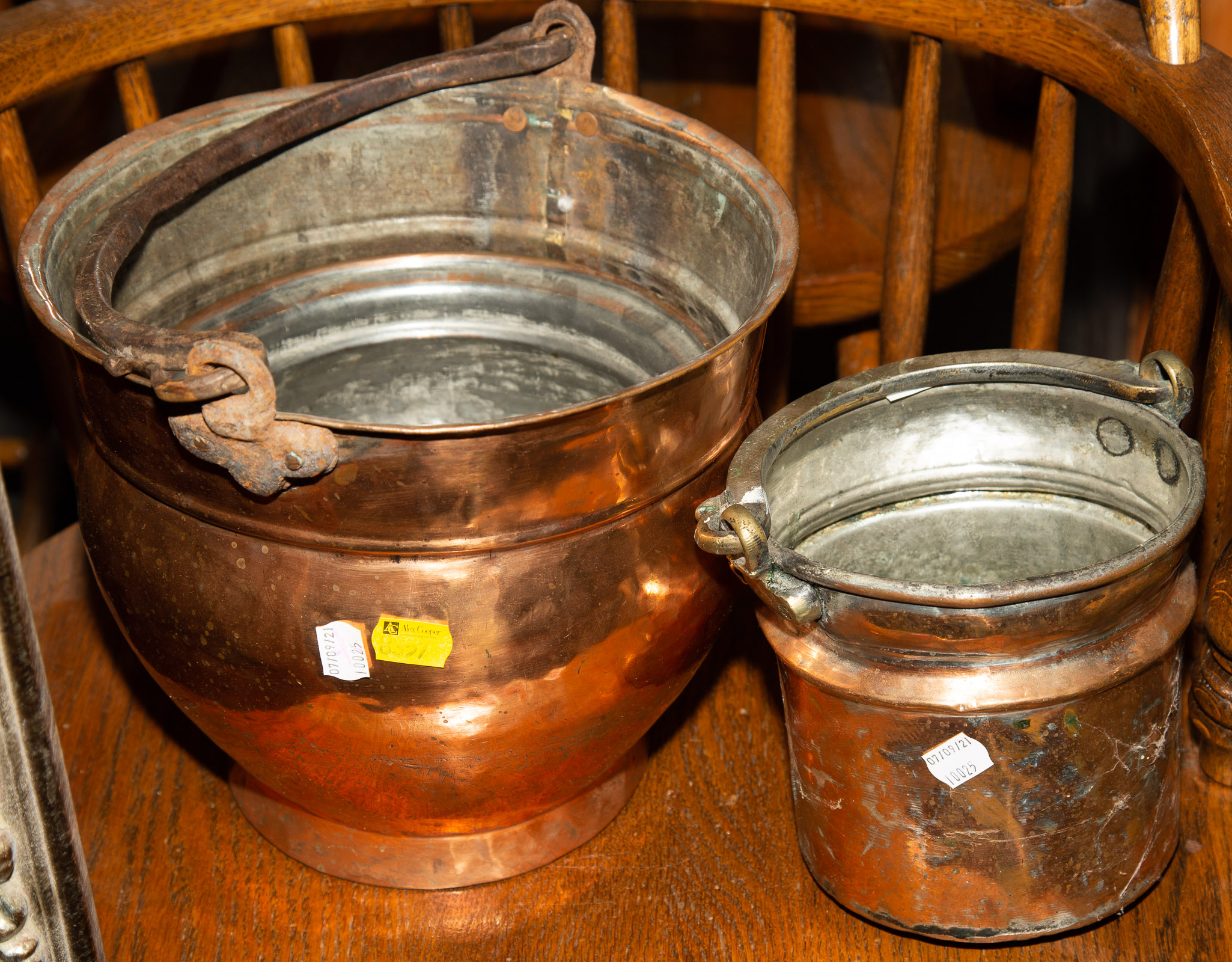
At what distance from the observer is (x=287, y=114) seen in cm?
127

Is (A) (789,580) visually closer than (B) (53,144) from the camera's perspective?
Yes

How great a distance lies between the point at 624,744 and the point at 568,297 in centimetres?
51

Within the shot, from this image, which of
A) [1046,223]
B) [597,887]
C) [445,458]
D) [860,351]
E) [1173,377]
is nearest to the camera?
[445,458]

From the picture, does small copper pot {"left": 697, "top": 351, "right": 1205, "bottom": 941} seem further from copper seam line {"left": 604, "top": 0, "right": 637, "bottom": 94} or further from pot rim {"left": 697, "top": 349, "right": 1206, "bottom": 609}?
copper seam line {"left": 604, "top": 0, "right": 637, "bottom": 94}

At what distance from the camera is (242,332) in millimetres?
1118

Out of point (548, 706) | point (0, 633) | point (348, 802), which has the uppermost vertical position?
point (0, 633)

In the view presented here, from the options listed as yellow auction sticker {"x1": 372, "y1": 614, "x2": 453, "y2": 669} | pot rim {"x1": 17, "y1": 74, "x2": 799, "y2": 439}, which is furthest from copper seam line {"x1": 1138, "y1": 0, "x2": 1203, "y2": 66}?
yellow auction sticker {"x1": 372, "y1": 614, "x2": 453, "y2": 669}

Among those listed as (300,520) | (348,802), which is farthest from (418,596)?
(348,802)

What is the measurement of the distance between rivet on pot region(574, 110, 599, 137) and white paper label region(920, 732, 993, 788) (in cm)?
66

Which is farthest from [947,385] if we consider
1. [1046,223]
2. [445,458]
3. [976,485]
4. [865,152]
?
[865,152]

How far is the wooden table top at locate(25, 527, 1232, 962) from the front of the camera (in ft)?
3.79

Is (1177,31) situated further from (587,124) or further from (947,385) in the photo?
(587,124)

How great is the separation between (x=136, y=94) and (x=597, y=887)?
875mm

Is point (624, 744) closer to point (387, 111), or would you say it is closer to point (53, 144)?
point (387, 111)
